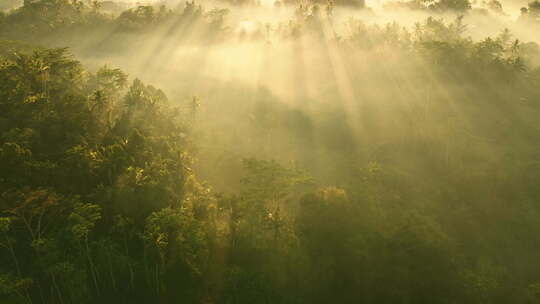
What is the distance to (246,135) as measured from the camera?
66.9 m

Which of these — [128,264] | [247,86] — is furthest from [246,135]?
[128,264]

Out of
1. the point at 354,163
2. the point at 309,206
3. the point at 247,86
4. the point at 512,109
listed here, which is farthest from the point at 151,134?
the point at 512,109

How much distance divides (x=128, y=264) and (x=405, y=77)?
213 feet

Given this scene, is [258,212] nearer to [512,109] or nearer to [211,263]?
[211,263]

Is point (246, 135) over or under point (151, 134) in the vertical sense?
under

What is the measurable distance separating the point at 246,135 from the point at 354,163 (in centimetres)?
1959

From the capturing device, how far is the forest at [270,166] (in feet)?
109

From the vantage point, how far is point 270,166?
39.7 meters

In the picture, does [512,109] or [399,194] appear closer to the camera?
[399,194]

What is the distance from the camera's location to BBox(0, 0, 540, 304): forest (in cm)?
3331

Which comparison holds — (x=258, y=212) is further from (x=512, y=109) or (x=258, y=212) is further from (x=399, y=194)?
(x=512, y=109)

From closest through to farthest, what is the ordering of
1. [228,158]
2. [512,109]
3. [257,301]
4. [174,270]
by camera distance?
[257,301]
[174,270]
[228,158]
[512,109]

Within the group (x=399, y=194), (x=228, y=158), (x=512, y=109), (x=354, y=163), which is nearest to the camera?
(x=399, y=194)

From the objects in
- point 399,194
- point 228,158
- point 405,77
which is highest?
point 405,77
